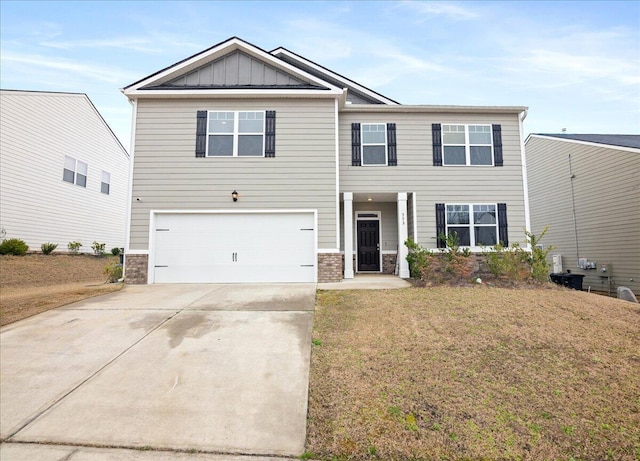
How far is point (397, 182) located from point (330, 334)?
724cm

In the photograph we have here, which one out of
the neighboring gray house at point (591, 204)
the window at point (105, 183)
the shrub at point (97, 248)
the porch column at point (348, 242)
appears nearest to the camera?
the porch column at point (348, 242)

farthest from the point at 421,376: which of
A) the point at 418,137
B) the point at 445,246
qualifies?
the point at 418,137

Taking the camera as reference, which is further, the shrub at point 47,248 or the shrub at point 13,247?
the shrub at point 47,248

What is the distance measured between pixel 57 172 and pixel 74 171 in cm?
106

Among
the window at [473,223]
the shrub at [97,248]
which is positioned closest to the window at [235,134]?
the window at [473,223]

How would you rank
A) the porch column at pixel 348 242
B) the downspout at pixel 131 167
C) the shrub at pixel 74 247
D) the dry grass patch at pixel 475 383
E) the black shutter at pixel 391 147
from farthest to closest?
the shrub at pixel 74 247, the black shutter at pixel 391 147, the porch column at pixel 348 242, the downspout at pixel 131 167, the dry grass patch at pixel 475 383

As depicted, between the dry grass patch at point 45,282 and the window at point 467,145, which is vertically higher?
the window at point 467,145

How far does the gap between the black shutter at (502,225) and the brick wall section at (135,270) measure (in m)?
11.1

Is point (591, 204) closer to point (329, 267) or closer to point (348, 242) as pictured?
point (348, 242)

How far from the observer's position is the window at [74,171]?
1611 centimetres

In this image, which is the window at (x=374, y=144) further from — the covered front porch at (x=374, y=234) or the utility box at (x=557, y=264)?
the utility box at (x=557, y=264)

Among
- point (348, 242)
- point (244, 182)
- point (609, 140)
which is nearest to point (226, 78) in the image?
point (244, 182)

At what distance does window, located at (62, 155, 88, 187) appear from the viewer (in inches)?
634

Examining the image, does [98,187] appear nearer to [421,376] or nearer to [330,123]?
[330,123]
